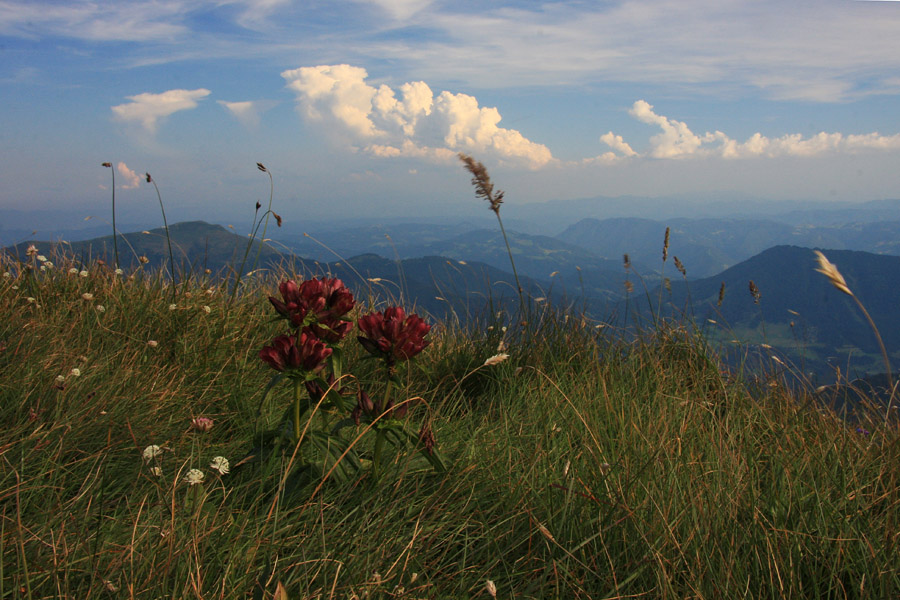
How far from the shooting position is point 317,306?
6.37 ft

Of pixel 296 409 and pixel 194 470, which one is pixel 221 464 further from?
pixel 296 409

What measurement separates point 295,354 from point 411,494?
703 mm

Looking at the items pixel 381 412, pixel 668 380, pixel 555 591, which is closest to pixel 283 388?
pixel 381 412

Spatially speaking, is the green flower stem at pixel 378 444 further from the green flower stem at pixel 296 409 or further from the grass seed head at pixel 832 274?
the grass seed head at pixel 832 274

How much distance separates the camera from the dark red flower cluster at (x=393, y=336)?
74.8 inches

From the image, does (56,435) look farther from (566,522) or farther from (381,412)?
(566,522)

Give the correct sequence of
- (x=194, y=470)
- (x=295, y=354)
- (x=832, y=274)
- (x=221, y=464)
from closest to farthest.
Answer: (x=832, y=274) → (x=194, y=470) → (x=221, y=464) → (x=295, y=354)

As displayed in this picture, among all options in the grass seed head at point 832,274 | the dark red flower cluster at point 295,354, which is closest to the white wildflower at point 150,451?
the dark red flower cluster at point 295,354

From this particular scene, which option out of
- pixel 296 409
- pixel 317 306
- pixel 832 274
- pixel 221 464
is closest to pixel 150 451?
pixel 221 464

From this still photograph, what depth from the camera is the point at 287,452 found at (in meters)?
2.15

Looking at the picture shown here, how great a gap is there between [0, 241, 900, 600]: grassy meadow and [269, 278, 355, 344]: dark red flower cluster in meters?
0.34

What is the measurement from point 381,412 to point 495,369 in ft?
6.26

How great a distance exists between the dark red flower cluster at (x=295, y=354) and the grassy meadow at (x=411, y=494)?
18 centimetres

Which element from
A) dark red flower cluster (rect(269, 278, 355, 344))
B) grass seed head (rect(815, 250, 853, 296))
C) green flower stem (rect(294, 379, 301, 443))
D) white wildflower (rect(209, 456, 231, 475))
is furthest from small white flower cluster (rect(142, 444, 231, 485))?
grass seed head (rect(815, 250, 853, 296))
